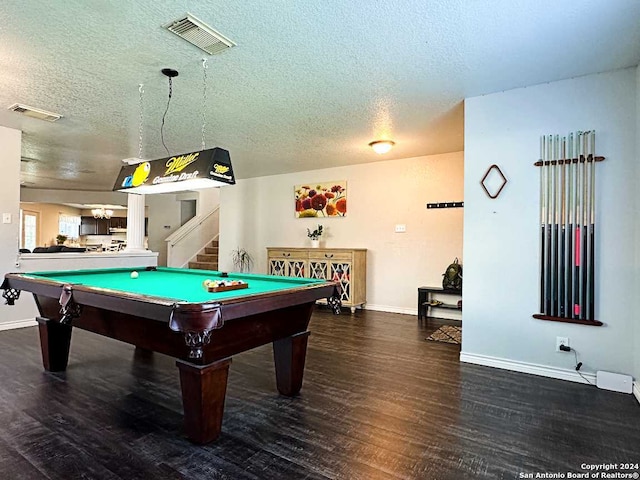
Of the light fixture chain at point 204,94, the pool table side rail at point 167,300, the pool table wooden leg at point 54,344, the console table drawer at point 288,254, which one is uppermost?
the light fixture chain at point 204,94

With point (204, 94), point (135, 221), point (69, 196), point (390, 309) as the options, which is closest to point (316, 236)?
point (390, 309)

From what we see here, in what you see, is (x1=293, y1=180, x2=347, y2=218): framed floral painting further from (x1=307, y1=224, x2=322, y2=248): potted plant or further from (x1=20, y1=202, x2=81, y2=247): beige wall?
(x1=20, y1=202, x2=81, y2=247): beige wall

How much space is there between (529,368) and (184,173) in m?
3.29

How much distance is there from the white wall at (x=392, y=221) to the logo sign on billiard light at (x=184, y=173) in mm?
3489

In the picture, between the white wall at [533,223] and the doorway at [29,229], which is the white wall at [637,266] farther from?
the doorway at [29,229]

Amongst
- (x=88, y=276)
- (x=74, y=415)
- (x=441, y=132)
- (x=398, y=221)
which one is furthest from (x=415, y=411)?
(x=398, y=221)

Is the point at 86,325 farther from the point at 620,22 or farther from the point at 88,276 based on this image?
the point at 620,22

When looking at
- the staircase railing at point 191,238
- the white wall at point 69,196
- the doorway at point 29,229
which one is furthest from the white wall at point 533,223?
the doorway at point 29,229

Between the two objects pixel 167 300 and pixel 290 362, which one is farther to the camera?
pixel 290 362

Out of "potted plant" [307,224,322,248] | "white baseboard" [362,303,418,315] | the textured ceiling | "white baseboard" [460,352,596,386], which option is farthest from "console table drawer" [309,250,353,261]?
"white baseboard" [460,352,596,386]

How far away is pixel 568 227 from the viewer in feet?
9.95

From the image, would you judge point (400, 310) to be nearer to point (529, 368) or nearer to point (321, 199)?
point (321, 199)

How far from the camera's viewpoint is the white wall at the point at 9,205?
4.50 m

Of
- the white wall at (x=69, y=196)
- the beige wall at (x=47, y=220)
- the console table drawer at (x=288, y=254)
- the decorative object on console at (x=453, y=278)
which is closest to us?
the decorative object on console at (x=453, y=278)
